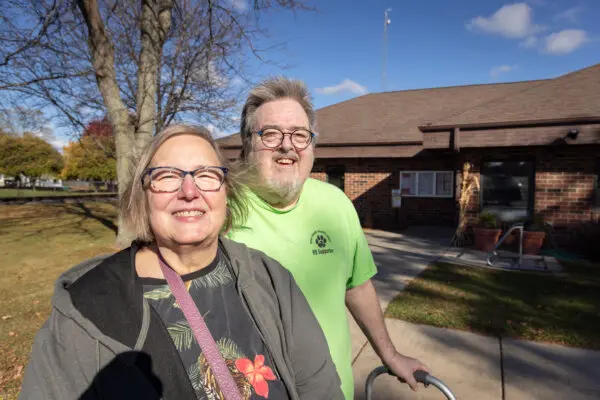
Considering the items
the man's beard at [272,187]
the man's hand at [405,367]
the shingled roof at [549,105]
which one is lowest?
the man's hand at [405,367]

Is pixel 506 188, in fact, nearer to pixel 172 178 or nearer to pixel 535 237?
pixel 535 237

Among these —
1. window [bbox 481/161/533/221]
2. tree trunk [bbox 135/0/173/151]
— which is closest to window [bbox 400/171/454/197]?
window [bbox 481/161/533/221]

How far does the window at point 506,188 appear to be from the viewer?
393 inches

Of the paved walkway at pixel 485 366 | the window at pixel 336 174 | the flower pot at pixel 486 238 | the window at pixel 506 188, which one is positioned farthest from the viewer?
the window at pixel 336 174

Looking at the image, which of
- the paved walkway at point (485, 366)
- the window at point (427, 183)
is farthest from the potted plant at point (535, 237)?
the paved walkway at point (485, 366)

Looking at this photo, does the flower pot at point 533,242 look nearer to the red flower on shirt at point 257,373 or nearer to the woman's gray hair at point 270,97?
the woman's gray hair at point 270,97

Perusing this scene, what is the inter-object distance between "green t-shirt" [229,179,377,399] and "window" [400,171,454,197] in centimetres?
1194

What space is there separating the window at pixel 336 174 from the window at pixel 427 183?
2142 millimetres

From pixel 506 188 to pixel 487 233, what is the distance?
1918 millimetres

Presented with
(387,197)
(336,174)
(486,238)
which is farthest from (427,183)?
(486,238)

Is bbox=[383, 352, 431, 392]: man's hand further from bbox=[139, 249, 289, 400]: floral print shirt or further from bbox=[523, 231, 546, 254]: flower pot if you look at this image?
bbox=[523, 231, 546, 254]: flower pot

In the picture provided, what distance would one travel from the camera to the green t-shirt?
1.70m

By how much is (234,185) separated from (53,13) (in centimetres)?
878

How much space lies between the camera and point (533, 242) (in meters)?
8.69
